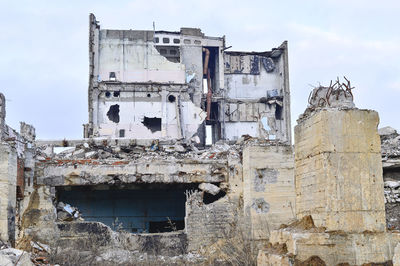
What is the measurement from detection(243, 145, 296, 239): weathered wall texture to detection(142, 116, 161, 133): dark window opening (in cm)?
1359

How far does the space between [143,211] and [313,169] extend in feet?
32.7

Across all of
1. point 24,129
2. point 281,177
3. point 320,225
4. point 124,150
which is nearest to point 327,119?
point 320,225

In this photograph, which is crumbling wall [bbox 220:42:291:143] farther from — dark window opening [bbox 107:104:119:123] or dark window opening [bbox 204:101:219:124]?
dark window opening [bbox 107:104:119:123]

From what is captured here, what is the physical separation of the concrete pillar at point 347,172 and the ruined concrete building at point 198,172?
15 mm

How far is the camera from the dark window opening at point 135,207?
51.1 feet

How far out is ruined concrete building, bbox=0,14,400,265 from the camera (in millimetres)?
6551

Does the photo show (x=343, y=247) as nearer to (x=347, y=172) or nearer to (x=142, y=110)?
(x=347, y=172)

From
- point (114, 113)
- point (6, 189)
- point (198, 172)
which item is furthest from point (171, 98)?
point (6, 189)

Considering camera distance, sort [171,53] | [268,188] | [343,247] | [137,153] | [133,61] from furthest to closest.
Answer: [171,53] → [133,61] → [137,153] → [268,188] → [343,247]

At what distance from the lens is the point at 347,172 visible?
652cm

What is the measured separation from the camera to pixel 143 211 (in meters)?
16.0

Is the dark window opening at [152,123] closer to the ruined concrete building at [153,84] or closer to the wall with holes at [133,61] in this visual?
the ruined concrete building at [153,84]

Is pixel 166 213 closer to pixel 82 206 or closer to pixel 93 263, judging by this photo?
pixel 82 206

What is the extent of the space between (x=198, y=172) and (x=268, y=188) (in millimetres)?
2095
